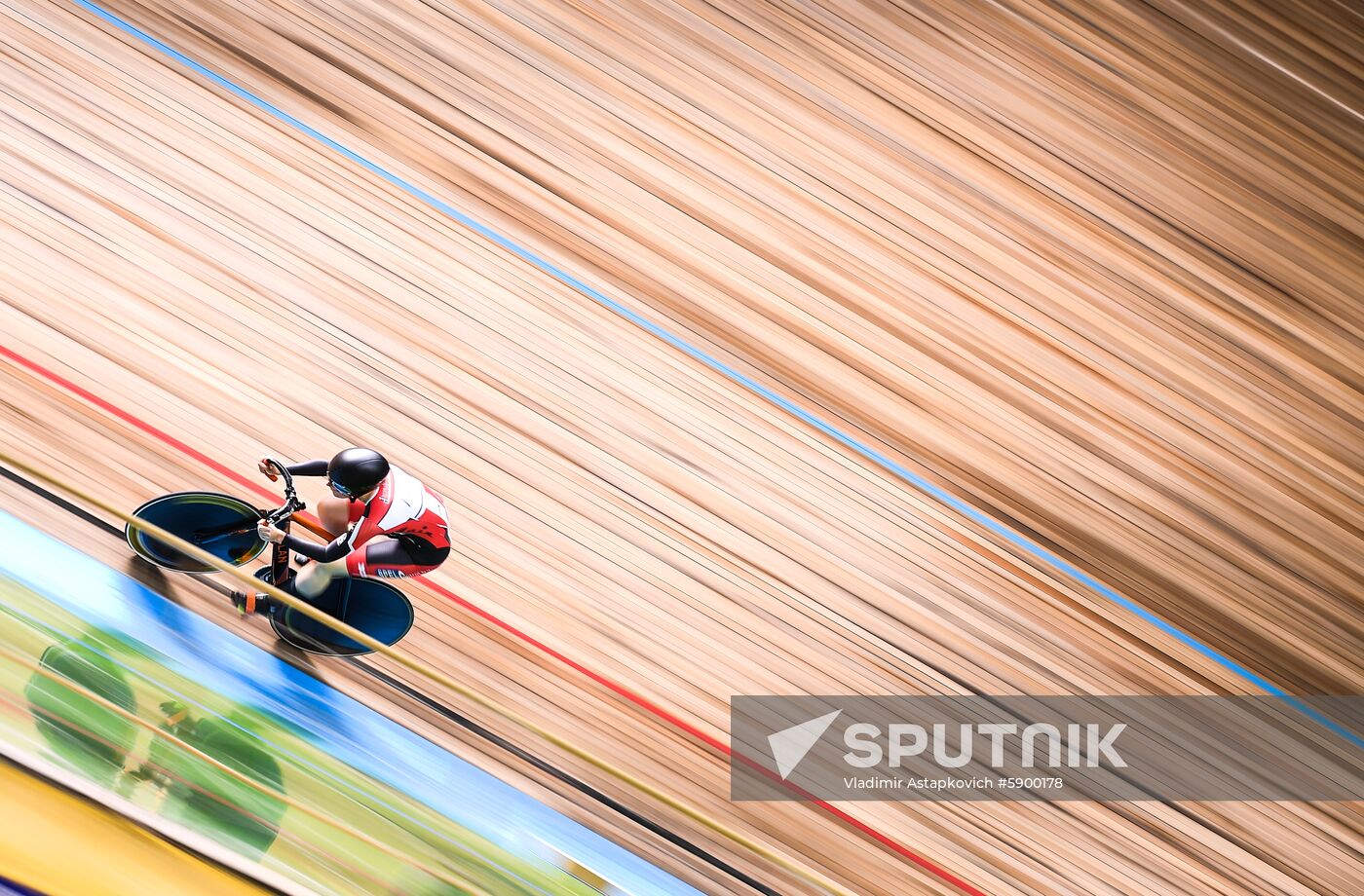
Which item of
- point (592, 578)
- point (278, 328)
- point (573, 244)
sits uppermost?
point (573, 244)

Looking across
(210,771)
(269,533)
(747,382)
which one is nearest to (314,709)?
(210,771)

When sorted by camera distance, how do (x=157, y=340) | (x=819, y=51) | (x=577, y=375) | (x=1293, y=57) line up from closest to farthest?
(x=157, y=340) < (x=577, y=375) < (x=819, y=51) < (x=1293, y=57)

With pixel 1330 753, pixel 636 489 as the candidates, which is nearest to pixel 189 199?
pixel 636 489

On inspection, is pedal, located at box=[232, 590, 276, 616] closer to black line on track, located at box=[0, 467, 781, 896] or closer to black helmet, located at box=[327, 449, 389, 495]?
black line on track, located at box=[0, 467, 781, 896]

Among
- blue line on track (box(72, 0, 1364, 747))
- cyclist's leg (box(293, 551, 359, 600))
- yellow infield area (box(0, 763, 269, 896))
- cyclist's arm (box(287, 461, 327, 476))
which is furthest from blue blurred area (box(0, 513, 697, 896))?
blue line on track (box(72, 0, 1364, 747))

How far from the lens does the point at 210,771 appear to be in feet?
7.39

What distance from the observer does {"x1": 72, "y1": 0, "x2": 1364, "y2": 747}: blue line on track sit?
308 centimetres

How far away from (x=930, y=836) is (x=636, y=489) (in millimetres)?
1284

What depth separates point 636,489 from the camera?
296cm

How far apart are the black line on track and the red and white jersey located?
0.46 m

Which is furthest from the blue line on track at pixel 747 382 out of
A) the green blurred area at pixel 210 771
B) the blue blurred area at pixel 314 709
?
the green blurred area at pixel 210 771

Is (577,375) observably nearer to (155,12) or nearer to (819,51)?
(819,51)

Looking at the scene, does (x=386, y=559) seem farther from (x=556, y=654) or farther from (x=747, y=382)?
(x=747, y=382)

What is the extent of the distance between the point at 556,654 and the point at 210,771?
0.90 metres
